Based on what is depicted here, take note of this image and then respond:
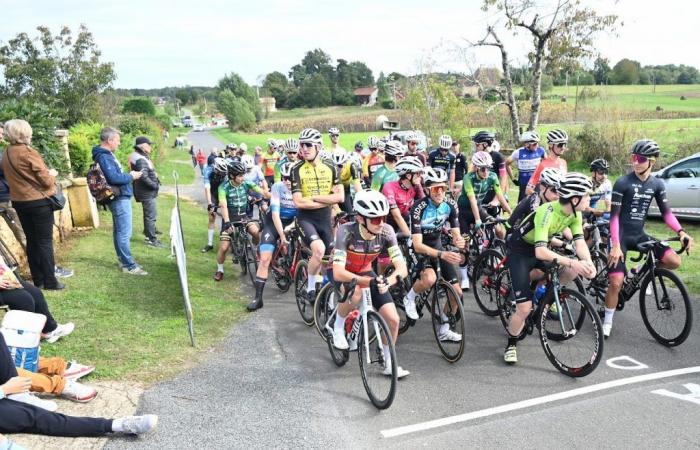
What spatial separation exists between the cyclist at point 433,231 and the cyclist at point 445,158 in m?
3.62

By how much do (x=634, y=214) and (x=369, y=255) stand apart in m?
3.30

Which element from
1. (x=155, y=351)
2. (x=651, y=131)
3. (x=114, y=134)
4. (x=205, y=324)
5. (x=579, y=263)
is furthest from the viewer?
(x=651, y=131)

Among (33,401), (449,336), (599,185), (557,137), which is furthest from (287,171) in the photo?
(33,401)

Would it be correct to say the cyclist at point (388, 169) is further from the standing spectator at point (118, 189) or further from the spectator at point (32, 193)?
the spectator at point (32, 193)

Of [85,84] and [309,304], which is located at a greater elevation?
[85,84]

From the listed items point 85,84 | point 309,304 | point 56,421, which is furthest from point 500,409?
point 85,84

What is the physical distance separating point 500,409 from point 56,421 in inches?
143

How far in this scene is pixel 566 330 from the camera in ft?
18.3

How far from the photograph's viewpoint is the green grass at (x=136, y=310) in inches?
225

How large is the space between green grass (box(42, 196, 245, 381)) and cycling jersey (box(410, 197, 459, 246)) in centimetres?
283

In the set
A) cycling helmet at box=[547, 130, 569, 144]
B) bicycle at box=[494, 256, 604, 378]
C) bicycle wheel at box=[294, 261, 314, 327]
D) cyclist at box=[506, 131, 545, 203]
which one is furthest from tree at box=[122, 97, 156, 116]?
bicycle at box=[494, 256, 604, 378]

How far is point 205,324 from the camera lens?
6977 mm

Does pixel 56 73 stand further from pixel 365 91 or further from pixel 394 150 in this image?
pixel 365 91

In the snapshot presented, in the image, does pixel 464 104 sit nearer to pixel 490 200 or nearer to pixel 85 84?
pixel 490 200
